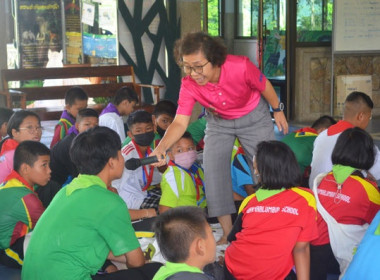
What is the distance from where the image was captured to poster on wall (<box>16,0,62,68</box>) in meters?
10.8

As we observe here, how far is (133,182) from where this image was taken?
459cm

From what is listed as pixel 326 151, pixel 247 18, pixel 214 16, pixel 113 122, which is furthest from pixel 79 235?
pixel 214 16

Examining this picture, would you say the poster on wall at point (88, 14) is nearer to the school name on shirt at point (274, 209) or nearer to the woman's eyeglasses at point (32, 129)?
the woman's eyeglasses at point (32, 129)

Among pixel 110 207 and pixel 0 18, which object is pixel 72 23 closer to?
pixel 0 18

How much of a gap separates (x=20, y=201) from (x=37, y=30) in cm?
776

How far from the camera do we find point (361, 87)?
905cm

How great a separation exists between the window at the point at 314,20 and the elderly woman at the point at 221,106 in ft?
18.5

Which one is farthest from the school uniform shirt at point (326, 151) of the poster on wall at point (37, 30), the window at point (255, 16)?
the poster on wall at point (37, 30)

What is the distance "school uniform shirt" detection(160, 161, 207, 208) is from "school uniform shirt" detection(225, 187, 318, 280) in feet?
4.20

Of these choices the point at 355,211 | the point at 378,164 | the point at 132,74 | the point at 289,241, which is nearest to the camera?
the point at 289,241

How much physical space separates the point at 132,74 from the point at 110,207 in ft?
19.1

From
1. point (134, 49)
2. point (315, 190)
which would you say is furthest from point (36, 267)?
point (134, 49)

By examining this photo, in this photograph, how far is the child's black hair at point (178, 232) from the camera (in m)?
2.10

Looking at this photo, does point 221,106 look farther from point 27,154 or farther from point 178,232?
point 178,232
